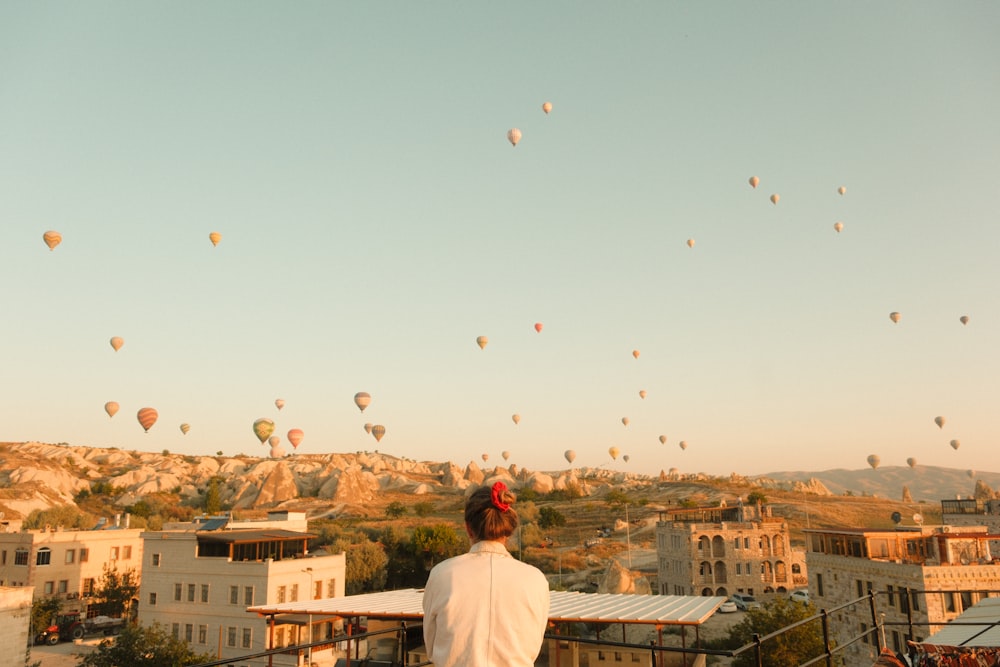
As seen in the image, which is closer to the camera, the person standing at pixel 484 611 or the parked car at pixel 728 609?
the person standing at pixel 484 611

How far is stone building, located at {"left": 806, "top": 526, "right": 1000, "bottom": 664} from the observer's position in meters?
35.4

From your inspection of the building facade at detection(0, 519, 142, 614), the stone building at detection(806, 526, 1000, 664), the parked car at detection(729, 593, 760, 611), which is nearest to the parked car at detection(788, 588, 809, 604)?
the parked car at detection(729, 593, 760, 611)

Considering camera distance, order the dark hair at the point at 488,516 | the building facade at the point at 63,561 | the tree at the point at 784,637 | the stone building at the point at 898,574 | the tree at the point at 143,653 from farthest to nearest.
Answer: the building facade at the point at 63,561 → the tree at the point at 143,653 → the tree at the point at 784,637 → the stone building at the point at 898,574 → the dark hair at the point at 488,516

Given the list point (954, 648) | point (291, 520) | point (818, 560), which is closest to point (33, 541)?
point (291, 520)

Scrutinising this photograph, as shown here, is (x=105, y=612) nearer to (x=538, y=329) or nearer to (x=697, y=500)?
(x=538, y=329)

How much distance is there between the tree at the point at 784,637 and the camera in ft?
125

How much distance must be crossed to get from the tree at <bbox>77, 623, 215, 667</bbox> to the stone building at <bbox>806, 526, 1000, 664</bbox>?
3467 centimetres

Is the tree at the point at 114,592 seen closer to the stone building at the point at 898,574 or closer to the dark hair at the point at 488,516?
the stone building at the point at 898,574

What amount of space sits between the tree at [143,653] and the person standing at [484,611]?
134ft

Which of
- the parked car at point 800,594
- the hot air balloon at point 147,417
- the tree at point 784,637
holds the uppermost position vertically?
the hot air balloon at point 147,417

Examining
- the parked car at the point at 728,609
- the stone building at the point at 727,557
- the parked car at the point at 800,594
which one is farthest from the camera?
the stone building at the point at 727,557

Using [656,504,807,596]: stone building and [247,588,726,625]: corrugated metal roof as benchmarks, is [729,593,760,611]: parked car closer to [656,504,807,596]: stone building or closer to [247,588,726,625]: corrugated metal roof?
[656,504,807,596]: stone building

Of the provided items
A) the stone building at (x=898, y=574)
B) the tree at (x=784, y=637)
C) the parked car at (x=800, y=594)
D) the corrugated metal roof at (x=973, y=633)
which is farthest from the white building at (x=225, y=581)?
the corrugated metal roof at (x=973, y=633)

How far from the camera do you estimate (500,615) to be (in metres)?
3.61
